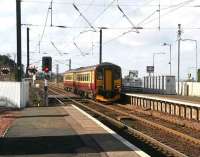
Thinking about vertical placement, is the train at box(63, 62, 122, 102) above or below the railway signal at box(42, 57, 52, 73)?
below

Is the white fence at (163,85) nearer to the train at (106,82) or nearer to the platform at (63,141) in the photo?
the train at (106,82)

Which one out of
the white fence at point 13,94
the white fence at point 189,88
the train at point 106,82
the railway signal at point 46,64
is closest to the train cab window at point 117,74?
the train at point 106,82

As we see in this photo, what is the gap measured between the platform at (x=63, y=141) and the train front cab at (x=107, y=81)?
23.7 m

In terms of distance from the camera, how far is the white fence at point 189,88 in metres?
63.2

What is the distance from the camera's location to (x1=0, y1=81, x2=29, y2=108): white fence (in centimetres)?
3616

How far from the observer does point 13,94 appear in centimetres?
3719

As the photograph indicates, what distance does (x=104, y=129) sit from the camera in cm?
2114

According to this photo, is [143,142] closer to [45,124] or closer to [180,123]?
[45,124]

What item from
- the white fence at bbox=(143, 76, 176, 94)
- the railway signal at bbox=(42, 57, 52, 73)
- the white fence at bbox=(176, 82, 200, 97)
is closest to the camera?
the railway signal at bbox=(42, 57, 52, 73)

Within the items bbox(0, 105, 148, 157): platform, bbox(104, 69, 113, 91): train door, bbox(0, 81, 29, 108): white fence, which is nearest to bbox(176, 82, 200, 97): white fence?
bbox(104, 69, 113, 91): train door

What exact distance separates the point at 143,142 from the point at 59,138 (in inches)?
125

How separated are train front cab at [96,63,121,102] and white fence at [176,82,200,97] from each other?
1676 centimetres

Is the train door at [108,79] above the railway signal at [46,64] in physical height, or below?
below

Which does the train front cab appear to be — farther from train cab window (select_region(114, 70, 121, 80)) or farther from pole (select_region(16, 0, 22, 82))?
pole (select_region(16, 0, 22, 82))
